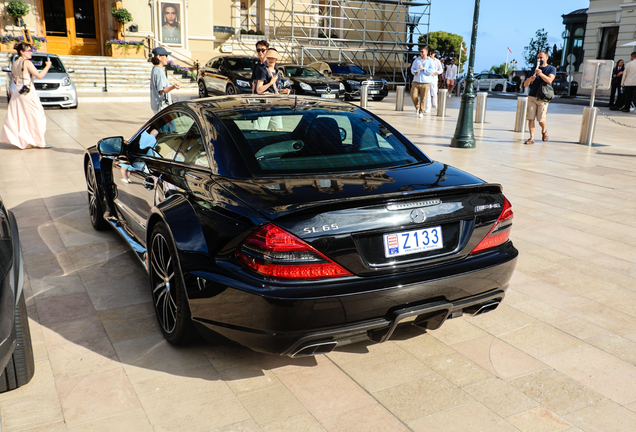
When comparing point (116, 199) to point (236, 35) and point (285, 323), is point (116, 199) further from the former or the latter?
point (236, 35)

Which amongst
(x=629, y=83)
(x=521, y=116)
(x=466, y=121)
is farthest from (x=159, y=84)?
(x=629, y=83)

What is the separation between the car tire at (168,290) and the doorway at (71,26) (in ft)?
100

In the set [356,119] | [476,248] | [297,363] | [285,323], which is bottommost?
[297,363]

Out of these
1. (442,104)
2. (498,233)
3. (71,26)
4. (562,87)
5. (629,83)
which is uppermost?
(71,26)

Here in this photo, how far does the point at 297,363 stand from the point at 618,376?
6.06ft

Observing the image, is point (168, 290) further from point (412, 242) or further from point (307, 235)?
point (412, 242)

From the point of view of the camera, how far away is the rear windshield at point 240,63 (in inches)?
848

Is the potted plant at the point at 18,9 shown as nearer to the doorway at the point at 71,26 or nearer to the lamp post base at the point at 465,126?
the doorway at the point at 71,26

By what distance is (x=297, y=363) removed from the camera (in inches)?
137

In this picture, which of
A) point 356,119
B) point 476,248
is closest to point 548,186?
point 356,119

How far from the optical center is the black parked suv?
78.8ft

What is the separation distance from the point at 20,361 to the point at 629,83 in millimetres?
22460

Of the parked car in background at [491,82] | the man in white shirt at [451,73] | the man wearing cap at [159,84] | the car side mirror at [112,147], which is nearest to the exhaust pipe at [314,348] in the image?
the car side mirror at [112,147]

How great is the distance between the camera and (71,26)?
31.0 m
